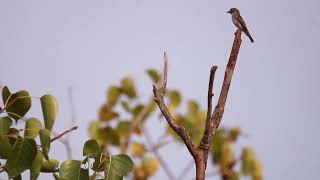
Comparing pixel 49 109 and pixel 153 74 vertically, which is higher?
pixel 49 109

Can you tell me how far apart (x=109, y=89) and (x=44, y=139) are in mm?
6108

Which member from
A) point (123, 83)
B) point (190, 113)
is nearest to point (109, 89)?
point (123, 83)

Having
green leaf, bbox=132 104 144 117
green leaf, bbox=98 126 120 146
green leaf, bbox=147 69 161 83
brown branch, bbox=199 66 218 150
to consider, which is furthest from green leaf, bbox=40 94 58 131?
green leaf, bbox=132 104 144 117

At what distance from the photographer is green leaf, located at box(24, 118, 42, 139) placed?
3.47 meters

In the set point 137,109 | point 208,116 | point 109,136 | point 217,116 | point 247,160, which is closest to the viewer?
point 208,116

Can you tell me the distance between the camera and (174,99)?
8.98 m

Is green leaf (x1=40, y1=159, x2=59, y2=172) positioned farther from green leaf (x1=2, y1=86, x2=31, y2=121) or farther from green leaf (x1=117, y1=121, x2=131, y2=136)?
green leaf (x1=117, y1=121, x2=131, y2=136)

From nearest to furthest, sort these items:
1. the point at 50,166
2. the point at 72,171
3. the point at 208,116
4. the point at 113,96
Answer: the point at 208,116
the point at 72,171
the point at 50,166
the point at 113,96

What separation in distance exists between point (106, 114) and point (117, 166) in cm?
576

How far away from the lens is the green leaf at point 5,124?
341cm

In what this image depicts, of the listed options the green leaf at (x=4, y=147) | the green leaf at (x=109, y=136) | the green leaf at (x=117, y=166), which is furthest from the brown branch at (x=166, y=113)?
the green leaf at (x=109, y=136)

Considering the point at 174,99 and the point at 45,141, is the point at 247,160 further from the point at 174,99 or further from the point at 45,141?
the point at 45,141

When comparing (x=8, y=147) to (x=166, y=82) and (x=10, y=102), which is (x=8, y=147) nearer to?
(x=10, y=102)

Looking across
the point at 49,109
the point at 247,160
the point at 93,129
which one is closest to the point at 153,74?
the point at 93,129
